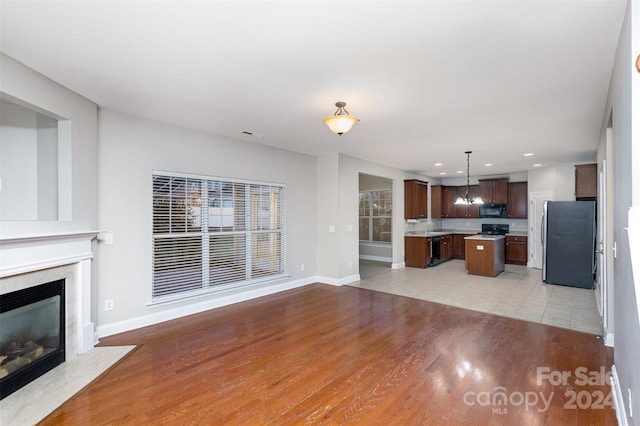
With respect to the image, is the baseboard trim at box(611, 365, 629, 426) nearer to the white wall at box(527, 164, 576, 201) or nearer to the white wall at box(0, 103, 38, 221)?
the white wall at box(0, 103, 38, 221)

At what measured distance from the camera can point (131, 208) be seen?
12.3ft

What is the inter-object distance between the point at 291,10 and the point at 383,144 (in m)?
3.61

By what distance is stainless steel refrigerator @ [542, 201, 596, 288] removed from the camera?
5633 mm

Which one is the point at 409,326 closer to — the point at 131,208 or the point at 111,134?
the point at 131,208

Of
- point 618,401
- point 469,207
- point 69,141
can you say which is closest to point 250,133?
point 69,141

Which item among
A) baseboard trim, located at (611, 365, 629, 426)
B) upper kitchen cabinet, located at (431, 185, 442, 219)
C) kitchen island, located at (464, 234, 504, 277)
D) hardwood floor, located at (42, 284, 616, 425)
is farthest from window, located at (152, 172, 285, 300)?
upper kitchen cabinet, located at (431, 185, 442, 219)

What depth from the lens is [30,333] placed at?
2.66m

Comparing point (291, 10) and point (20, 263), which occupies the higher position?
point (291, 10)

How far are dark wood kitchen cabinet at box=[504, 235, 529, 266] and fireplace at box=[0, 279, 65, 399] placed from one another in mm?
9383

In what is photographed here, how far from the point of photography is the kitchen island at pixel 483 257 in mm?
6738

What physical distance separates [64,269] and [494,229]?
9647mm

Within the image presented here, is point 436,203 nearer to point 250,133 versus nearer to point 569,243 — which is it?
point 569,243

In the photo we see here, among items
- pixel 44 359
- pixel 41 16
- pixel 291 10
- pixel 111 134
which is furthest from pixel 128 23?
pixel 44 359

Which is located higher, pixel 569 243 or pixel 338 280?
pixel 569 243
